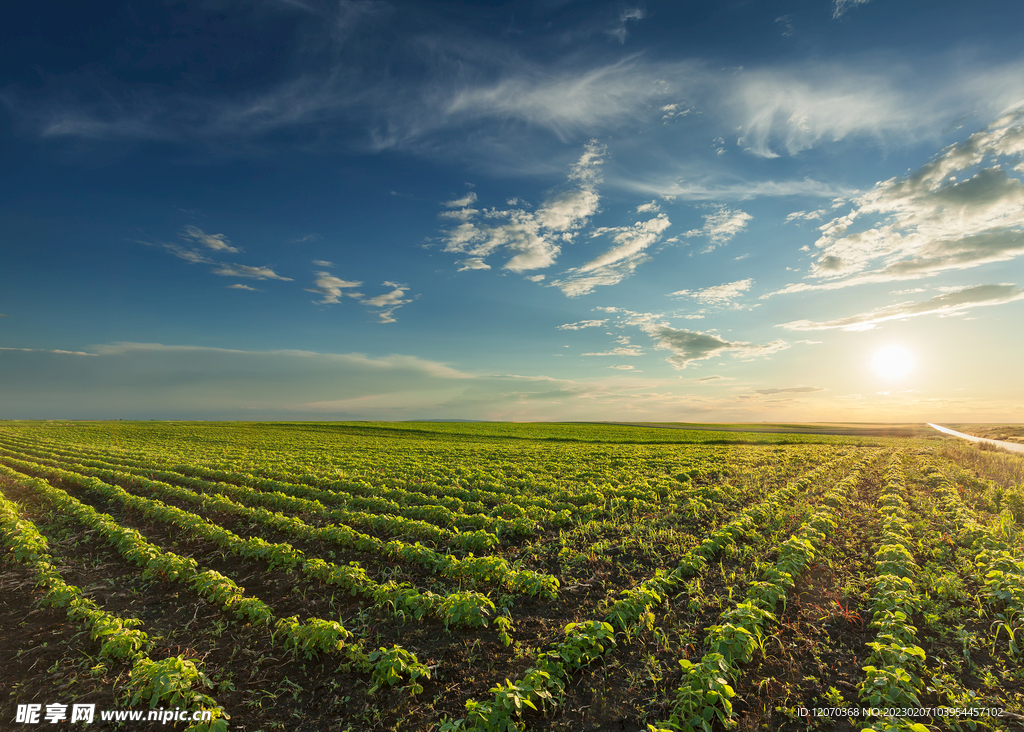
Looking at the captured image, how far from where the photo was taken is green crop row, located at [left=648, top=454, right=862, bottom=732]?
18.5ft

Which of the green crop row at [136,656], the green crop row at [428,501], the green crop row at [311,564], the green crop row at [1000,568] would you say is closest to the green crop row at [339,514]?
the green crop row at [428,501]

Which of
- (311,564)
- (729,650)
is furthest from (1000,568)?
(311,564)

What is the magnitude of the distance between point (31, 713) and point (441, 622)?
6388 millimetres

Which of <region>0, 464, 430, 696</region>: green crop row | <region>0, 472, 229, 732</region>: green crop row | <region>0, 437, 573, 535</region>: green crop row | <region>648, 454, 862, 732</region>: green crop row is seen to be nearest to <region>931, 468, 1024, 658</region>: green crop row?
<region>648, 454, 862, 732</region>: green crop row

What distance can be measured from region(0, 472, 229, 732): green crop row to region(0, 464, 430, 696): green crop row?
10cm

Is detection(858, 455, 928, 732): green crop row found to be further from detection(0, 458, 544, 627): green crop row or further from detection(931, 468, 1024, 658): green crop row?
detection(0, 458, 544, 627): green crop row

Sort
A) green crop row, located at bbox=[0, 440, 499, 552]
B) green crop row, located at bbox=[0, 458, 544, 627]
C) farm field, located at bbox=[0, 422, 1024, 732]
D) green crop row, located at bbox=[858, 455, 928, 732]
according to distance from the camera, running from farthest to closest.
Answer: green crop row, located at bbox=[0, 440, 499, 552]
green crop row, located at bbox=[0, 458, 544, 627]
farm field, located at bbox=[0, 422, 1024, 732]
green crop row, located at bbox=[858, 455, 928, 732]

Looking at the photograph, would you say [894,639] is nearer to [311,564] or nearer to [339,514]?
[311,564]

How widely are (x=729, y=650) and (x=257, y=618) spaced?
29.3ft

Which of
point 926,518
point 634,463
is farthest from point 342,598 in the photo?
point 634,463

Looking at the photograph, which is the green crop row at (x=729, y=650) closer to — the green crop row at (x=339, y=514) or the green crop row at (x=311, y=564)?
the green crop row at (x=311, y=564)

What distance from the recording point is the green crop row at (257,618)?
6.82m

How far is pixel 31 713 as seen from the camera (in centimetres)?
645

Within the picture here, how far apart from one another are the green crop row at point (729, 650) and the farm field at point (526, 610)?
1.9 inches
